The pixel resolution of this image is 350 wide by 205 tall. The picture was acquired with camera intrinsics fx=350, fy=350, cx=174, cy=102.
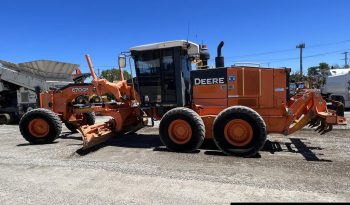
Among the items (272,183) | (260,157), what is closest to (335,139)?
(260,157)

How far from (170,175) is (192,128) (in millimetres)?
2109

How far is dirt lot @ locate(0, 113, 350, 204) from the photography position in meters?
5.12

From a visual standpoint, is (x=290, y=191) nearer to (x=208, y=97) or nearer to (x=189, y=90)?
(x=208, y=97)

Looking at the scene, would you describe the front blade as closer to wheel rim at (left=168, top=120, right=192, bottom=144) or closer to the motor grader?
the motor grader

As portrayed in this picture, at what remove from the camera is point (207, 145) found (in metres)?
9.20

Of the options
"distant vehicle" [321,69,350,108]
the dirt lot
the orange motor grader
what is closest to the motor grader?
the orange motor grader

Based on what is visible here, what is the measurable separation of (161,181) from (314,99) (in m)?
4.28

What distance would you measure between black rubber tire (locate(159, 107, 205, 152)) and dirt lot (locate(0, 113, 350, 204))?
0.75 ft

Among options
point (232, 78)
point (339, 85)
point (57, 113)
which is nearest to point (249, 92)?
point (232, 78)

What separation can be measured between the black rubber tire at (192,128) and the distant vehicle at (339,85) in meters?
14.4

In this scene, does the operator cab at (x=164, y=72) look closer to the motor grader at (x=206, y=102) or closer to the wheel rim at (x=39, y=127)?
the motor grader at (x=206, y=102)

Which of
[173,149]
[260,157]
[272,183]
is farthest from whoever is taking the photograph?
[173,149]

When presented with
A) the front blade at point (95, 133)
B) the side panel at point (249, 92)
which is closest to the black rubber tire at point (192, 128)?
the side panel at point (249, 92)

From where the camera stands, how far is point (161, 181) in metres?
5.91
